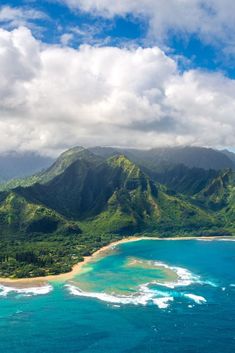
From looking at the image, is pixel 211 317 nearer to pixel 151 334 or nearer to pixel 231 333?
pixel 231 333

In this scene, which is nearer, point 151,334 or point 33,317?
point 151,334

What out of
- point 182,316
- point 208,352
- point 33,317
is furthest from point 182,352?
point 33,317

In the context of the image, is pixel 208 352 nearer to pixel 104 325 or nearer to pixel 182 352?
pixel 182 352

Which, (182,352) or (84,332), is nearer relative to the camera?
(182,352)

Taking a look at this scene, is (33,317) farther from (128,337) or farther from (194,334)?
(194,334)

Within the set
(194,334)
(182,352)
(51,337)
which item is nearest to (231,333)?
(194,334)

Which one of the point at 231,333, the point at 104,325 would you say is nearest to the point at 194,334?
the point at 231,333

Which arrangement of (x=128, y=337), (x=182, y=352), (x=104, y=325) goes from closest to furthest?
(x=182, y=352), (x=128, y=337), (x=104, y=325)

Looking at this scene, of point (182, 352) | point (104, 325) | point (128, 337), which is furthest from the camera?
point (104, 325)
